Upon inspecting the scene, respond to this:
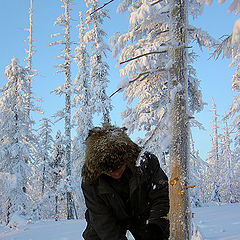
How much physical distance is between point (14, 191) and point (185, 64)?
15900mm

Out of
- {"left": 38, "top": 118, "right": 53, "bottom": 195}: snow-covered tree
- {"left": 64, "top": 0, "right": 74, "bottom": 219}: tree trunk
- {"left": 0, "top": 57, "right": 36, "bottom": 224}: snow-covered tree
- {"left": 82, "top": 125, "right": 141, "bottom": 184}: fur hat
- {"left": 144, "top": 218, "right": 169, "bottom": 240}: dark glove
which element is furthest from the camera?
{"left": 38, "top": 118, "right": 53, "bottom": 195}: snow-covered tree

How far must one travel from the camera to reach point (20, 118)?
17.3m

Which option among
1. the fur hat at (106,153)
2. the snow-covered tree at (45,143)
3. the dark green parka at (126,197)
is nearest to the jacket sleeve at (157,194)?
the dark green parka at (126,197)

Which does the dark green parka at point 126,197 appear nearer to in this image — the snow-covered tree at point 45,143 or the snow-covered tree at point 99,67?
the snow-covered tree at point 99,67

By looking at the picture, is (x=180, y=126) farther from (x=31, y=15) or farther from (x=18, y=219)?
(x=31, y=15)

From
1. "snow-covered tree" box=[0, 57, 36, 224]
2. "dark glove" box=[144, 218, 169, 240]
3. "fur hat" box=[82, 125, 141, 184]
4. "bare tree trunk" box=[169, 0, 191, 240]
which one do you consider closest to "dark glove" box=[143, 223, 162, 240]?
"dark glove" box=[144, 218, 169, 240]

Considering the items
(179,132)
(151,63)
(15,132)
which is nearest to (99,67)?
(15,132)

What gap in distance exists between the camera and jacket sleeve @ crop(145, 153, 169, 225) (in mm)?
2422

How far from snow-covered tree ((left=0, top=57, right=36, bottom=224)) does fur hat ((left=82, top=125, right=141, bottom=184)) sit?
1542cm

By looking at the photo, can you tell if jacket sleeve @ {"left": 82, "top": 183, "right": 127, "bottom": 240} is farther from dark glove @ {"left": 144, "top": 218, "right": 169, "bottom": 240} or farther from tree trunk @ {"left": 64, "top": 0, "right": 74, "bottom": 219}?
tree trunk @ {"left": 64, "top": 0, "right": 74, "bottom": 219}

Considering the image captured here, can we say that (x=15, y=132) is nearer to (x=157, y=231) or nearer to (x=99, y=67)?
(x=99, y=67)

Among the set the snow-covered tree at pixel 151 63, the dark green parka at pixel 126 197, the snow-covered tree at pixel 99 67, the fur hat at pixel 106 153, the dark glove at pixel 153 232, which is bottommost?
the dark glove at pixel 153 232

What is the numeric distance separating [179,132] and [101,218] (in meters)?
2.20

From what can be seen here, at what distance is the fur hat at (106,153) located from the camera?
256cm
